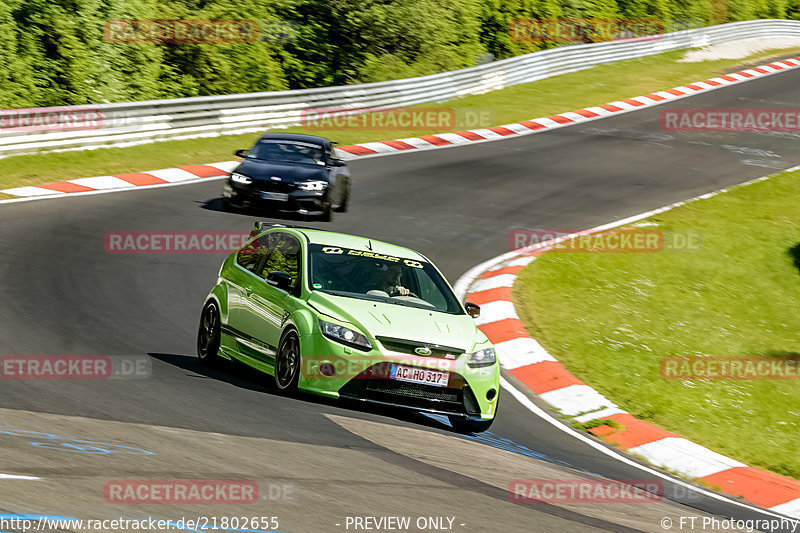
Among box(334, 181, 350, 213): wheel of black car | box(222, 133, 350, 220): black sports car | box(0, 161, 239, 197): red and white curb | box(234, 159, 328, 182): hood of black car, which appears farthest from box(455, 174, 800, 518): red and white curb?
box(0, 161, 239, 197): red and white curb

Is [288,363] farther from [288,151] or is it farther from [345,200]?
[288,151]

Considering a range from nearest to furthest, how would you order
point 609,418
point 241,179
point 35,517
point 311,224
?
point 35,517, point 609,418, point 241,179, point 311,224

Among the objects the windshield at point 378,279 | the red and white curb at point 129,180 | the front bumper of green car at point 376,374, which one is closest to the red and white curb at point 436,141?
the red and white curb at point 129,180

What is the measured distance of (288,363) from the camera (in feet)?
30.6

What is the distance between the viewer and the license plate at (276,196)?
17469mm

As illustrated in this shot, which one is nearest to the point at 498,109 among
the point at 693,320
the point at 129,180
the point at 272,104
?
the point at 272,104

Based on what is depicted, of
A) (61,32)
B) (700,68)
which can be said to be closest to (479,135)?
(61,32)

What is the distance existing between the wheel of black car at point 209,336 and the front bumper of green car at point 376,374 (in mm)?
1664

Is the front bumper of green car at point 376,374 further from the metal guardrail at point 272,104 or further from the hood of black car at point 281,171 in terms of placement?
the metal guardrail at point 272,104

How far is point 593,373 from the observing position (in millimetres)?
12383

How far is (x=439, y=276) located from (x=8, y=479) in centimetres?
537

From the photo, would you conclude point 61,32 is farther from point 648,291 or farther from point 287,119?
point 648,291

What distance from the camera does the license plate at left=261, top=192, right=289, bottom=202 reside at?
17469 millimetres

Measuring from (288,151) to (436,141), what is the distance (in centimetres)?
899
